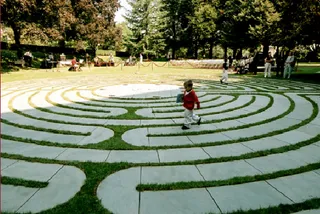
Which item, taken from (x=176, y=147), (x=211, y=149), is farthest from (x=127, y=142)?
(x=211, y=149)

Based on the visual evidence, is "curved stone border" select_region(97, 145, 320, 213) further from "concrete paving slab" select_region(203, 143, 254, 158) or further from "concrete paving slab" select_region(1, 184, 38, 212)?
"concrete paving slab" select_region(1, 184, 38, 212)

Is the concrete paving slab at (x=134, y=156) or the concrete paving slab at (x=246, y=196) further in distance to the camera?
the concrete paving slab at (x=134, y=156)

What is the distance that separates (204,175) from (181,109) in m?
4.43

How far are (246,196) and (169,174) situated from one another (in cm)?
119

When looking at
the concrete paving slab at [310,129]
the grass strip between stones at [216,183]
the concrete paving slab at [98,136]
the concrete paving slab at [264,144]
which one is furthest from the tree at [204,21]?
the grass strip between stones at [216,183]

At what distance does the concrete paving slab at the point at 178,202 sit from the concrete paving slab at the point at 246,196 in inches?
5.6

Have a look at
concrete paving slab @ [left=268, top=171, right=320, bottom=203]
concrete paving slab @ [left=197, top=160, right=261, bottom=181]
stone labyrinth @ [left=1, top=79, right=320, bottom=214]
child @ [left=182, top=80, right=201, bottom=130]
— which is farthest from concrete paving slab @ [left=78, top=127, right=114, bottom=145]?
concrete paving slab @ [left=268, top=171, right=320, bottom=203]

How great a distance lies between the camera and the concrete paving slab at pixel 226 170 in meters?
3.97

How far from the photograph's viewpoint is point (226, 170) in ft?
13.7

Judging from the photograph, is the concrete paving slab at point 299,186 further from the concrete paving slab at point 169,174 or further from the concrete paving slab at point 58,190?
the concrete paving slab at point 58,190

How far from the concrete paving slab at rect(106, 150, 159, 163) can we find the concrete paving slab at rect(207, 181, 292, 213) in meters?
1.38

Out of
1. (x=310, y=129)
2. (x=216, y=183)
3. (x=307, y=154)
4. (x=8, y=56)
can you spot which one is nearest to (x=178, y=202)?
(x=216, y=183)

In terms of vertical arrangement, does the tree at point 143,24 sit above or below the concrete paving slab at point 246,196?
above

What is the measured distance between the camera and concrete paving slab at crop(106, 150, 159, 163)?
4.53 m
